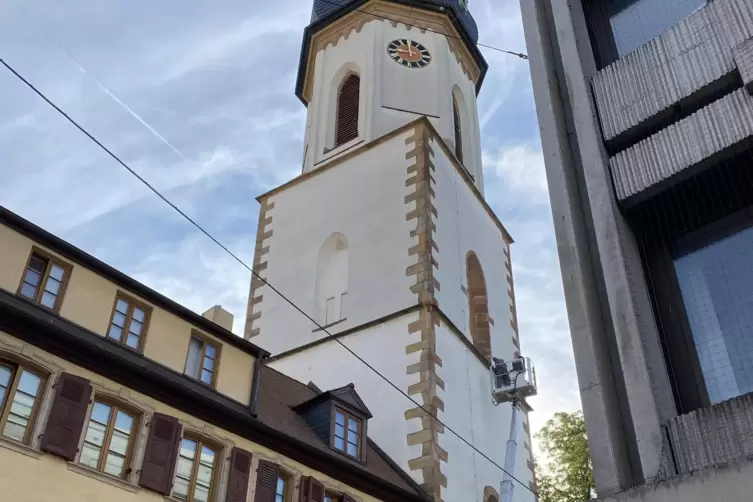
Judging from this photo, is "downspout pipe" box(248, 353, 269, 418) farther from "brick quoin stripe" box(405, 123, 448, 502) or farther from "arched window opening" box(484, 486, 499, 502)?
"arched window opening" box(484, 486, 499, 502)

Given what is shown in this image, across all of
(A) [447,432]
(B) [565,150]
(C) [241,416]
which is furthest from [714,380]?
(A) [447,432]

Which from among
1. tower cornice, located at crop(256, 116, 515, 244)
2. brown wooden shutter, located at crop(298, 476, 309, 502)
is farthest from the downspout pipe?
tower cornice, located at crop(256, 116, 515, 244)

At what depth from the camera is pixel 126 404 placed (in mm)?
11812

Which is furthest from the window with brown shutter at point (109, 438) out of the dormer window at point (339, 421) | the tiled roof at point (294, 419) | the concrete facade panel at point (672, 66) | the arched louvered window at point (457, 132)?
the arched louvered window at point (457, 132)

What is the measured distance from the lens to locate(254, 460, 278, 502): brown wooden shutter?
42.5ft

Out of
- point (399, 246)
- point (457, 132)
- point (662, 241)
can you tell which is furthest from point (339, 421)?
point (457, 132)

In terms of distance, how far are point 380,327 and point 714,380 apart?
12.9 metres

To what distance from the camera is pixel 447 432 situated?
1781 centimetres

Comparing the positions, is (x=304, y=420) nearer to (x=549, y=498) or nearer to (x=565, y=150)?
(x=565, y=150)

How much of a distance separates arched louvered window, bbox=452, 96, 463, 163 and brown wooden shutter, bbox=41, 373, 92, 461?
54.2 feet

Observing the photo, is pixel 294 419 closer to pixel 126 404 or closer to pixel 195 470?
pixel 195 470

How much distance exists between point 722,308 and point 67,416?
788cm

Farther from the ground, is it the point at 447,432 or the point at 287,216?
the point at 287,216

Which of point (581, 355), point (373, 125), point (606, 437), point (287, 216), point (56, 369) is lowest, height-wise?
point (606, 437)
